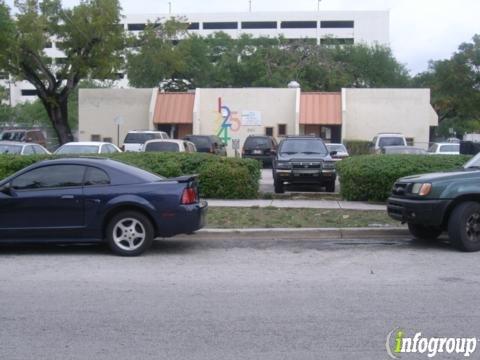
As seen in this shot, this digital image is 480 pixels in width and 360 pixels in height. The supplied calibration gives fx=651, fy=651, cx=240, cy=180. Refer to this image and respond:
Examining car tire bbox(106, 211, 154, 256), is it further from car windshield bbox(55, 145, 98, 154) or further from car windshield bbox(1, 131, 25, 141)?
car windshield bbox(1, 131, 25, 141)

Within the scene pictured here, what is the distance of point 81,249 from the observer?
10.3m

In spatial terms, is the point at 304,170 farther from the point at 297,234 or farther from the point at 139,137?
the point at 139,137

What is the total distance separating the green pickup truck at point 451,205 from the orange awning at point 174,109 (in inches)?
1176

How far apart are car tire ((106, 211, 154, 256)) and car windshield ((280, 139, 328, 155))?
9.38 metres

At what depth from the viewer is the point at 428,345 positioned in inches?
221

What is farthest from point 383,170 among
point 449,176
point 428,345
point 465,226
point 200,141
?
point 200,141

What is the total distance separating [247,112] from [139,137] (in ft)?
39.2

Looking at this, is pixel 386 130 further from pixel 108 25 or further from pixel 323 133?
pixel 108 25

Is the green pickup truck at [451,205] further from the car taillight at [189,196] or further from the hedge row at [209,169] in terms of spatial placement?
the hedge row at [209,169]

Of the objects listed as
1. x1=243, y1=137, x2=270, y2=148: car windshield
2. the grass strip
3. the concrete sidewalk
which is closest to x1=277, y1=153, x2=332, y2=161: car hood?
the concrete sidewalk

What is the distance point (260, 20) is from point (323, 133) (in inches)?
2527

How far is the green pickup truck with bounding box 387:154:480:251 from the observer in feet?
31.8

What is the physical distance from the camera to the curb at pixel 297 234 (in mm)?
11188

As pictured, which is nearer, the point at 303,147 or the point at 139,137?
the point at 303,147
